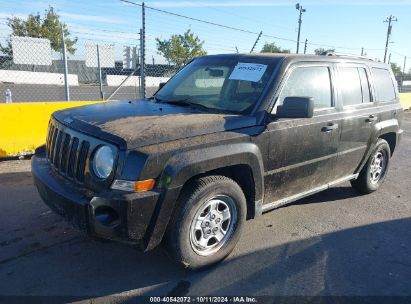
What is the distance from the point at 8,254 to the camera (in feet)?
11.9

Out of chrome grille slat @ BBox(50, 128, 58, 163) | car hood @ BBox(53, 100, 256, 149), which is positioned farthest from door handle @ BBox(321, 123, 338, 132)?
chrome grille slat @ BBox(50, 128, 58, 163)

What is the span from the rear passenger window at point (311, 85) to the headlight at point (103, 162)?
1.84 meters

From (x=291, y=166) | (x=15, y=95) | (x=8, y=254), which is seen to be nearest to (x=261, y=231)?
(x=291, y=166)

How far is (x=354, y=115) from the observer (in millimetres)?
4688

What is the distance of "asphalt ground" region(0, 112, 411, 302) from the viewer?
3.21 metres

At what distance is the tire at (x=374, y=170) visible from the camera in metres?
5.45

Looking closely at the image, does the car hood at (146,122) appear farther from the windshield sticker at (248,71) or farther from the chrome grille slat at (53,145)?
the windshield sticker at (248,71)

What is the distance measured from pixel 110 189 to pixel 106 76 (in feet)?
74.8

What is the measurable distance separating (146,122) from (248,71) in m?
1.37

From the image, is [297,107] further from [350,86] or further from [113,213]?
[113,213]

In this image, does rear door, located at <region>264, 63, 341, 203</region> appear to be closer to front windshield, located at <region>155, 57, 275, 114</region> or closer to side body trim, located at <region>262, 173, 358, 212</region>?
side body trim, located at <region>262, 173, 358, 212</region>

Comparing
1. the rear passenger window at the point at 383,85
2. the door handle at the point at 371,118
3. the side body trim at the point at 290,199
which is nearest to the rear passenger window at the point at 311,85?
the door handle at the point at 371,118

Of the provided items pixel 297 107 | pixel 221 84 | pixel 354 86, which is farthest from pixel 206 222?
pixel 354 86

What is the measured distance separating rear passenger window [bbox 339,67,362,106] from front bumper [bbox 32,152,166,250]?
2849 mm
